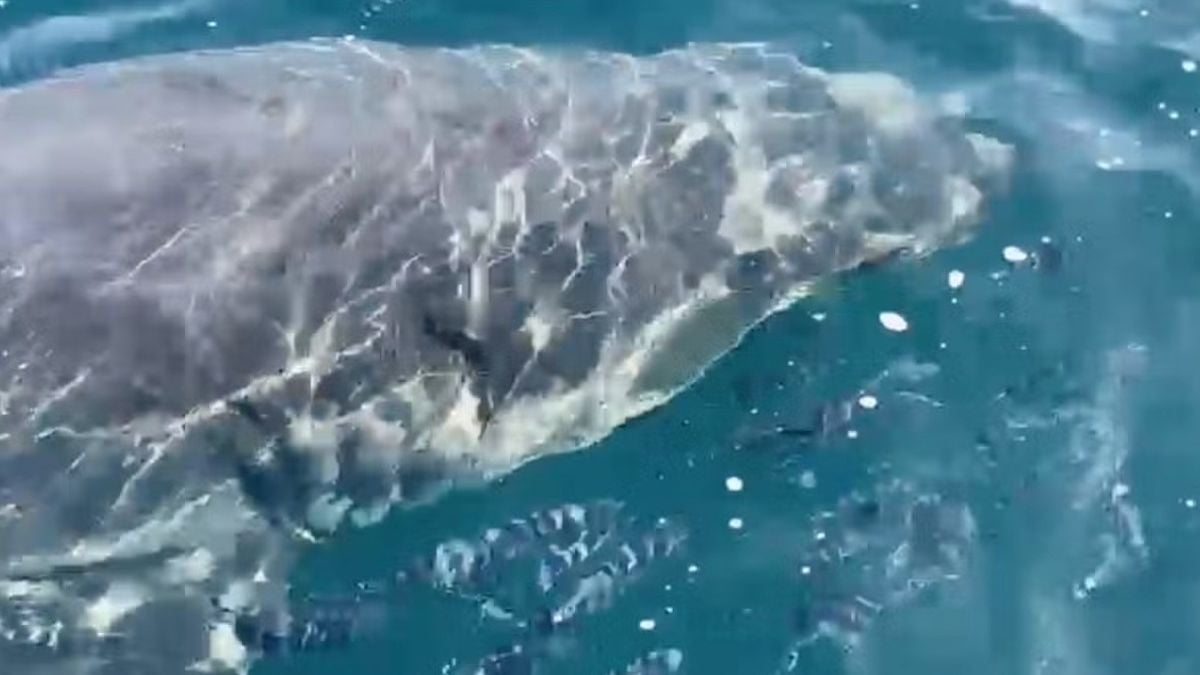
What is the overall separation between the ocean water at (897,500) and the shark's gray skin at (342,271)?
0.20 metres

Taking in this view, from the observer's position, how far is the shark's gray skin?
→ 681 cm

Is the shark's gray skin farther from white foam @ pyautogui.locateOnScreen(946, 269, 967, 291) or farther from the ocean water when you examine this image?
white foam @ pyautogui.locateOnScreen(946, 269, 967, 291)

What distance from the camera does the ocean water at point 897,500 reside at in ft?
24.0

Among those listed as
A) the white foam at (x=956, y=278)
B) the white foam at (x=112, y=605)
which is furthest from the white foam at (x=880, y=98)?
the white foam at (x=112, y=605)

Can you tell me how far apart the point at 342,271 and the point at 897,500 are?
7.43 feet

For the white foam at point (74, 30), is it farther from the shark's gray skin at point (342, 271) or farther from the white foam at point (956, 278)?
the white foam at point (956, 278)

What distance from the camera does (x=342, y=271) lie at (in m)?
7.16

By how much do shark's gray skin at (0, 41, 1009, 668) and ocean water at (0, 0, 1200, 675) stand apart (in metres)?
0.20

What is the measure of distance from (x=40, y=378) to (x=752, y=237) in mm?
2793

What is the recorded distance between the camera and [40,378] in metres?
6.73

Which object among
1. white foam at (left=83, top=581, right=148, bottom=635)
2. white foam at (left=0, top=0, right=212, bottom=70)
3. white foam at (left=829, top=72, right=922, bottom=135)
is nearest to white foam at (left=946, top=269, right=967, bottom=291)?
white foam at (left=829, top=72, right=922, bottom=135)

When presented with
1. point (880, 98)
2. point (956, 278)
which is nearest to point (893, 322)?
point (956, 278)

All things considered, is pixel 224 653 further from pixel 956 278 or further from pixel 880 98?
pixel 880 98

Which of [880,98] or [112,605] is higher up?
[880,98]
